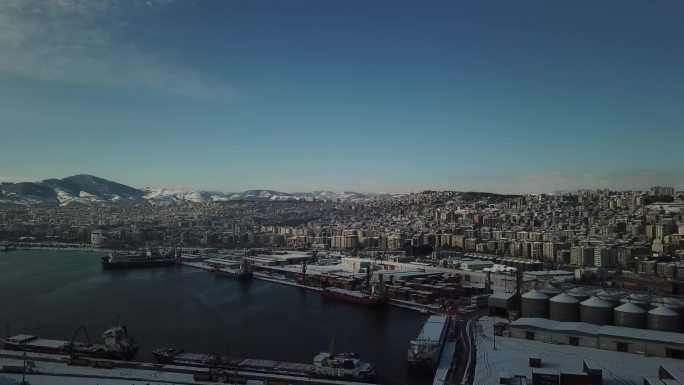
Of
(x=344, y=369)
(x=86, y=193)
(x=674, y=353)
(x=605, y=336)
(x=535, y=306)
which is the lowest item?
(x=344, y=369)

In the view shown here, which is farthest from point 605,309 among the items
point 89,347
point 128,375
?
point 89,347

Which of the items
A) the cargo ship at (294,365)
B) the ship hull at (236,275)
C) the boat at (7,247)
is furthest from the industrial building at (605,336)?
the boat at (7,247)

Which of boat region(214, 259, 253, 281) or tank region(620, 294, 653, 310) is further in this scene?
boat region(214, 259, 253, 281)

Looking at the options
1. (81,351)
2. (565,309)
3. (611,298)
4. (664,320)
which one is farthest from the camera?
(611,298)

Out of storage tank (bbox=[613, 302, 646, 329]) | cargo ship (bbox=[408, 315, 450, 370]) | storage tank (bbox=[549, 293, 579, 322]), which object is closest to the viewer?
cargo ship (bbox=[408, 315, 450, 370])

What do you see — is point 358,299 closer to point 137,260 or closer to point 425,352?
point 425,352

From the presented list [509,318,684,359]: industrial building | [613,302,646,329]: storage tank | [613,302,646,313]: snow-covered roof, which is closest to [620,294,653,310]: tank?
[613,302,646,313]: snow-covered roof

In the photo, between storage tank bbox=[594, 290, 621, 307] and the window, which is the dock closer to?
the window

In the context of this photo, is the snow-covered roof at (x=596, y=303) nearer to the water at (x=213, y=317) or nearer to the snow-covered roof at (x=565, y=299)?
the snow-covered roof at (x=565, y=299)
